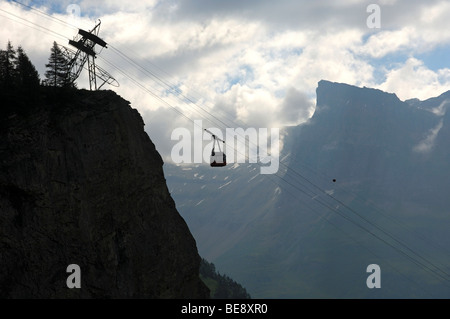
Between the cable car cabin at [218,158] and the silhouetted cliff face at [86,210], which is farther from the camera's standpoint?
the cable car cabin at [218,158]

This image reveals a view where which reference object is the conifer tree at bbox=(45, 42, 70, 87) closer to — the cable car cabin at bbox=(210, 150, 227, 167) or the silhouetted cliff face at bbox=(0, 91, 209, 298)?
the silhouetted cliff face at bbox=(0, 91, 209, 298)

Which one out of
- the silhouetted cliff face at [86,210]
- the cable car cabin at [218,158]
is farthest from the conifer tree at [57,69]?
the cable car cabin at [218,158]

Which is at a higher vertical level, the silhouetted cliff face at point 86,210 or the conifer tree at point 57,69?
the conifer tree at point 57,69

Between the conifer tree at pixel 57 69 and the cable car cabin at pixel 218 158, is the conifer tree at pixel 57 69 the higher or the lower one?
the higher one

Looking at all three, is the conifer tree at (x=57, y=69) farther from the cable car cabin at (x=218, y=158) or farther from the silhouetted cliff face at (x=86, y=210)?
the cable car cabin at (x=218, y=158)

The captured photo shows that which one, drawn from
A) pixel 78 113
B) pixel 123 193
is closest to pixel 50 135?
pixel 78 113

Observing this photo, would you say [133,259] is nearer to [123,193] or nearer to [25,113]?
[123,193]

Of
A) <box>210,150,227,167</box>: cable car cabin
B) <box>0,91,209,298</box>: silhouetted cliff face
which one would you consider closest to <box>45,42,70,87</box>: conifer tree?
<box>0,91,209,298</box>: silhouetted cliff face

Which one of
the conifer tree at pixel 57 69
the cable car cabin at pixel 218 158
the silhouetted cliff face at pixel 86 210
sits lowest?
the silhouetted cliff face at pixel 86 210
